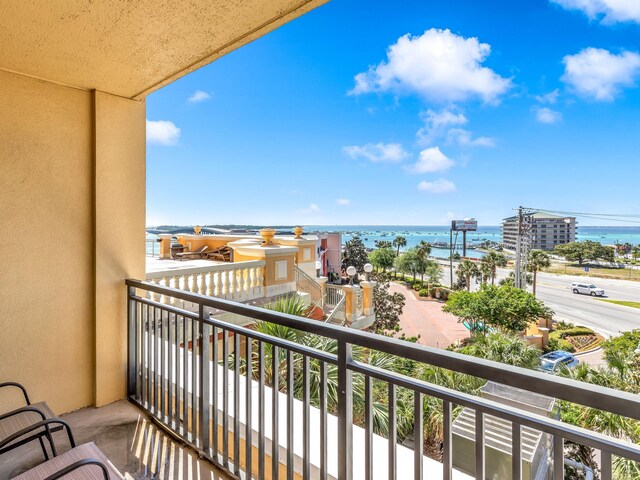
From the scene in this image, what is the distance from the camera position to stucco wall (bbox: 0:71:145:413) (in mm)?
2246

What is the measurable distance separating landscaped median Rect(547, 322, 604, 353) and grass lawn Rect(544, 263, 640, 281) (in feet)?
41.3

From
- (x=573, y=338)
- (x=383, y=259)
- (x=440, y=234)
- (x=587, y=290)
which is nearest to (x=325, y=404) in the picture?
(x=573, y=338)

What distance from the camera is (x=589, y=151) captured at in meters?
45.9

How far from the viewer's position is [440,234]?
83.6 m

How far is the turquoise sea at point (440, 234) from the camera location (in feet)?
153

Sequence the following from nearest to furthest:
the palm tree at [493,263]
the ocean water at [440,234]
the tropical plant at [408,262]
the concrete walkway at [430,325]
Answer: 1. the concrete walkway at [430,325]
2. the palm tree at [493,263]
3. the tropical plant at [408,262]
4. the ocean water at [440,234]

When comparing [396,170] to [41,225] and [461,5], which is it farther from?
[41,225]

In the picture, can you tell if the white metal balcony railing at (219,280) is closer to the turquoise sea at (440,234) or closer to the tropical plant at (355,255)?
the tropical plant at (355,255)

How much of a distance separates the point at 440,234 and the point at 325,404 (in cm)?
8744

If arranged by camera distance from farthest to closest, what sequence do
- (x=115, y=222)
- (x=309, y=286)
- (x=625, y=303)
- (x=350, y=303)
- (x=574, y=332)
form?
1. (x=625, y=303)
2. (x=574, y=332)
3. (x=350, y=303)
4. (x=309, y=286)
5. (x=115, y=222)

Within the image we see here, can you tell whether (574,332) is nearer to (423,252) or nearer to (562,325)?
(562,325)

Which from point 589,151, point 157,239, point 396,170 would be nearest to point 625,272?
point 589,151

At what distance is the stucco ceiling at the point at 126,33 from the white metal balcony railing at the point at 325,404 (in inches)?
54.3

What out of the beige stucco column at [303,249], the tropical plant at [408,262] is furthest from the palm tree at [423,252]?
the beige stucco column at [303,249]
